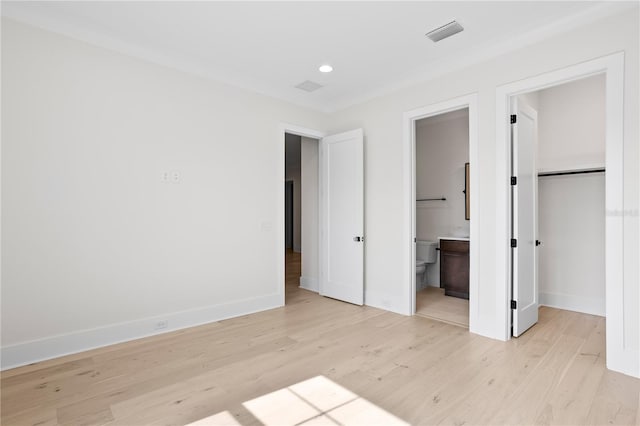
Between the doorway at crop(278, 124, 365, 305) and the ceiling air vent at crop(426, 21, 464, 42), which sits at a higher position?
the ceiling air vent at crop(426, 21, 464, 42)

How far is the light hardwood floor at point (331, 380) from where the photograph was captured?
6.63ft

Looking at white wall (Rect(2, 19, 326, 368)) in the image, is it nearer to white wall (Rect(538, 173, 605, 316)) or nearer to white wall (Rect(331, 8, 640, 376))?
white wall (Rect(331, 8, 640, 376))

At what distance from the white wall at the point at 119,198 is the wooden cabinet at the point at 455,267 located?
260 cm

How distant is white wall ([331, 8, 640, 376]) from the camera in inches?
98.0

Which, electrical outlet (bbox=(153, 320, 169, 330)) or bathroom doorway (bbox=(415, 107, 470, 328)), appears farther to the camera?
bathroom doorway (bbox=(415, 107, 470, 328))

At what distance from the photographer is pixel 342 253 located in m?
4.67

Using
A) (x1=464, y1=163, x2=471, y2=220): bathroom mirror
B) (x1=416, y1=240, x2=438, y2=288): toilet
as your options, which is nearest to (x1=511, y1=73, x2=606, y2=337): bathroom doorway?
(x1=464, y1=163, x2=471, y2=220): bathroom mirror

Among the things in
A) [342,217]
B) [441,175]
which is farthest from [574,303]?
[342,217]

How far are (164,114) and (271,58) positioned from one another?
126 centimetres

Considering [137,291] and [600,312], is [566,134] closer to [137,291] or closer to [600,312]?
[600,312]

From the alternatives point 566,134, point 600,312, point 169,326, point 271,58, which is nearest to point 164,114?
point 271,58

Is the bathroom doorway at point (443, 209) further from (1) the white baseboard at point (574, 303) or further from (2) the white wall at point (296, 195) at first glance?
(2) the white wall at point (296, 195)

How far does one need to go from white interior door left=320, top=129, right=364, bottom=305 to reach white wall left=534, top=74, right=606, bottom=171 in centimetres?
243

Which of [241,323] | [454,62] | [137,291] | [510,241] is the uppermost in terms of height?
[454,62]
